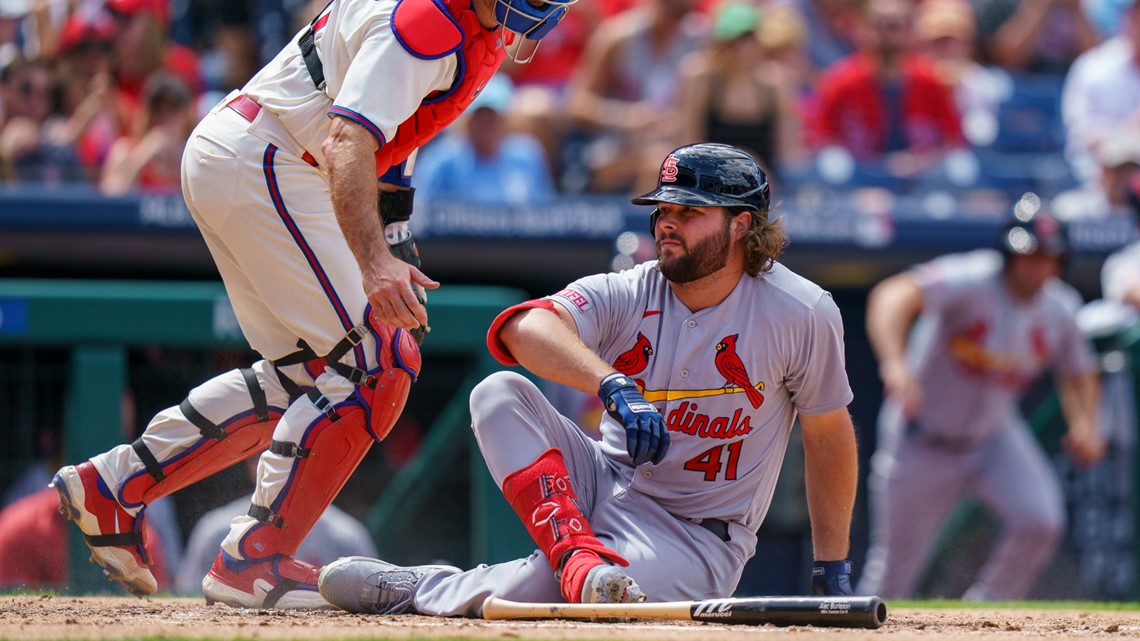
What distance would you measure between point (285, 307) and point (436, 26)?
2.60ft

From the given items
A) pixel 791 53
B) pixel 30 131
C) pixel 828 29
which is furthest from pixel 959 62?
pixel 30 131

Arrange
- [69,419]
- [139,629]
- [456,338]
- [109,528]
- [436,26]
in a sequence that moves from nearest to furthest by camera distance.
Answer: [139,629] < [436,26] < [109,528] < [69,419] < [456,338]

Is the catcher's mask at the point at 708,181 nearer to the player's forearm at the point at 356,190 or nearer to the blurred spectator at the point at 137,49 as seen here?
the player's forearm at the point at 356,190

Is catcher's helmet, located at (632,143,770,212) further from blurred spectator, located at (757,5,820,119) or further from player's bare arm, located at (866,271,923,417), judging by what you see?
blurred spectator, located at (757,5,820,119)

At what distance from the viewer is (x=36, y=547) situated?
590 centimetres

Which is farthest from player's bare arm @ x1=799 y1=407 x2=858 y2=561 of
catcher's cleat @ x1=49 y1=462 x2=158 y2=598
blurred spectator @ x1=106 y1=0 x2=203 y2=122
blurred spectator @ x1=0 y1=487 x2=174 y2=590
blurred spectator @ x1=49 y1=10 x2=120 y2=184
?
blurred spectator @ x1=106 y1=0 x2=203 y2=122

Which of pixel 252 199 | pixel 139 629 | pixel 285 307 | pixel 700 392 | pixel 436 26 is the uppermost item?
pixel 436 26

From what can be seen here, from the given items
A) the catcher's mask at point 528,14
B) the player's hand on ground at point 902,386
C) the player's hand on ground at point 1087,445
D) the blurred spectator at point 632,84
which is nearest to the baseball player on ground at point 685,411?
the catcher's mask at point 528,14

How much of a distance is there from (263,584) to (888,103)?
242 inches

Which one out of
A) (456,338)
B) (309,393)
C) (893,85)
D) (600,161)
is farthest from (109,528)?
(893,85)

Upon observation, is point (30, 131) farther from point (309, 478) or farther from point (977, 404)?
point (977, 404)

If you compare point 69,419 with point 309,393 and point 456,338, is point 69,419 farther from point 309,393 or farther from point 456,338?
point 309,393

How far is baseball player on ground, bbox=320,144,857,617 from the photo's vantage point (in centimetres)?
366

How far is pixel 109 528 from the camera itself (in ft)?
13.3
